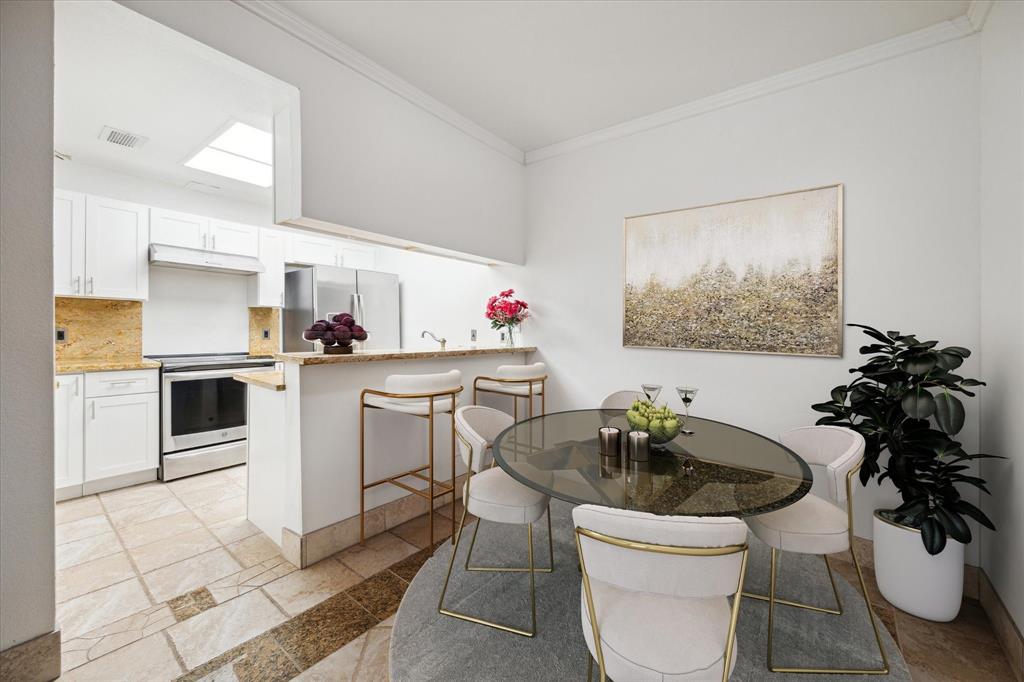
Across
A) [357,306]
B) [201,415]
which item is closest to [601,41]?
[357,306]

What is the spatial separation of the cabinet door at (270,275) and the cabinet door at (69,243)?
136 centimetres

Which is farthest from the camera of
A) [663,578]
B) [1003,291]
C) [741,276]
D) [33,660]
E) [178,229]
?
[178,229]

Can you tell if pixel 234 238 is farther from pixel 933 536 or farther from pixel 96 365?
pixel 933 536

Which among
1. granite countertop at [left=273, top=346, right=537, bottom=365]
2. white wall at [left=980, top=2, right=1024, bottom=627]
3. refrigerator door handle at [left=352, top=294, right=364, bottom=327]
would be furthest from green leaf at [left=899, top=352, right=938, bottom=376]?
refrigerator door handle at [left=352, top=294, right=364, bottom=327]

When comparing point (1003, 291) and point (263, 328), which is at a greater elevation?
point (1003, 291)

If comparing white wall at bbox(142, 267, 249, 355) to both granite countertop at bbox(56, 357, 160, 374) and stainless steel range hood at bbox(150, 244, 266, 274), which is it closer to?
stainless steel range hood at bbox(150, 244, 266, 274)

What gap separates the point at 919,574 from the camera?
75.7 inches

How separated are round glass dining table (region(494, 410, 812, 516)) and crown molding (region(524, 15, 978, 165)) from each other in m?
2.26

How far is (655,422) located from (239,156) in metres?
3.97

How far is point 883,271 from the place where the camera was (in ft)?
7.91

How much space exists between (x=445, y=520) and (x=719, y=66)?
11.3 ft

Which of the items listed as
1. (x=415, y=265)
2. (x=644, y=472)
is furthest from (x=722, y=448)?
(x=415, y=265)

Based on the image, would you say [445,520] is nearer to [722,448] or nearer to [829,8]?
[722,448]

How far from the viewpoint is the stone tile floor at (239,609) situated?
1.63 metres
